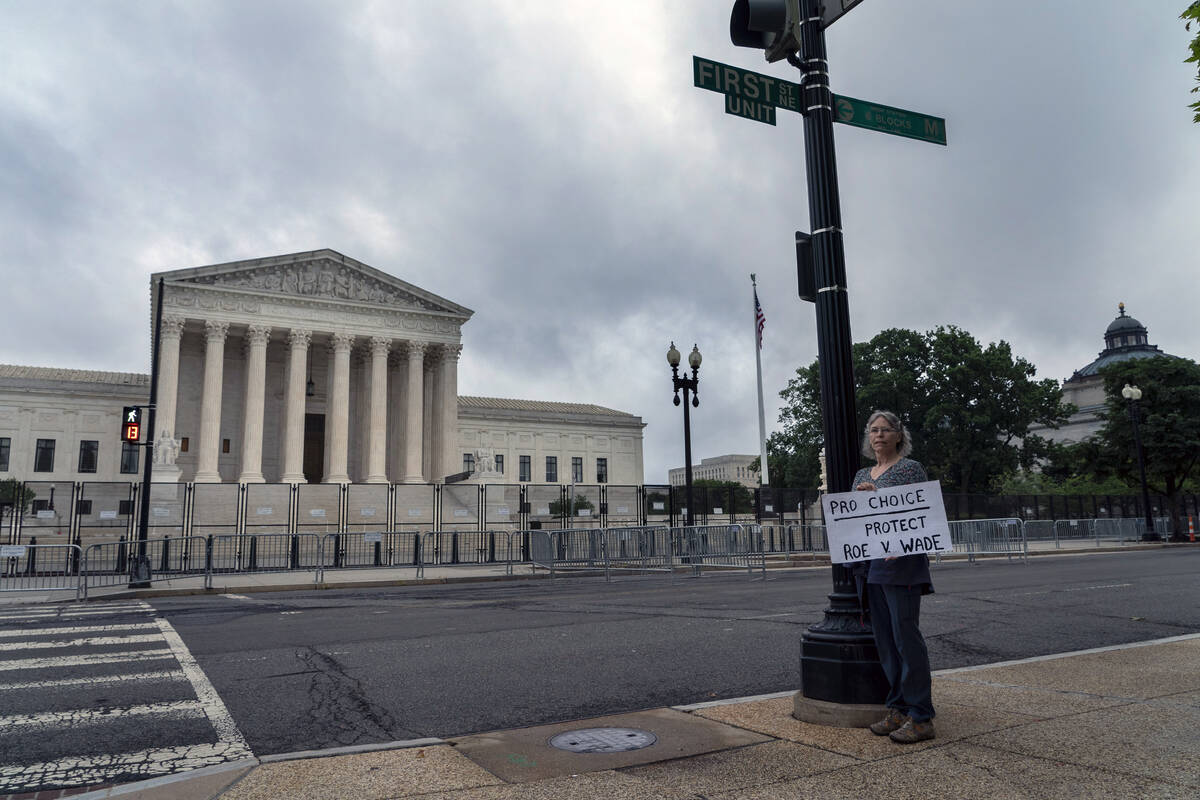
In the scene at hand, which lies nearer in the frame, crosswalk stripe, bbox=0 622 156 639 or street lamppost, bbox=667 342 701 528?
crosswalk stripe, bbox=0 622 156 639

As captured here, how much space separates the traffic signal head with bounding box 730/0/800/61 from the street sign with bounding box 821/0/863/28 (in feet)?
0.64

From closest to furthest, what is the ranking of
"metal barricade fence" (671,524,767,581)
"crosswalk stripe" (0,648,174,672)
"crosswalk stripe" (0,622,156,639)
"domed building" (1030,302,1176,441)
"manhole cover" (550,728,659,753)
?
"manhole cover" (550,728,659,753) < "crosswalk stripe" (0,648,174,672) < "crosswalk stripe" (0,622,156,639) < "metal barricade fence" (671,524,767,581) < "domed building" (1030,302,1176,441)

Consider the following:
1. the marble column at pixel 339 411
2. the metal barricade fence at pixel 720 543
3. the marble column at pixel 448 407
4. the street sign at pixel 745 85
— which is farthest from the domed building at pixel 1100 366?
the street sign at pixel 745 85

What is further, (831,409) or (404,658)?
(404,658)

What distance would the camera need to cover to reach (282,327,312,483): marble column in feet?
182

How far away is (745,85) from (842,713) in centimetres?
460

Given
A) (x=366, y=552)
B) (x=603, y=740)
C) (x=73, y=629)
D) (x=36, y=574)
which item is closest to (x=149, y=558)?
(x=36, y=574)

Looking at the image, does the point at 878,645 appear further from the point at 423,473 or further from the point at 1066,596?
the point at 423,473

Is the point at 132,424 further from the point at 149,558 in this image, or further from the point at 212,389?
the point at 212,389

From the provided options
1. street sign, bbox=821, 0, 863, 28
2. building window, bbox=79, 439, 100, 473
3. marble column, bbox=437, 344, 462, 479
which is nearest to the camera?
street sign, bbox=821, 0, 863, 28

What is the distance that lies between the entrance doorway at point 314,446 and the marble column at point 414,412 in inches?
328

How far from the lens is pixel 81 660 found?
8.59m

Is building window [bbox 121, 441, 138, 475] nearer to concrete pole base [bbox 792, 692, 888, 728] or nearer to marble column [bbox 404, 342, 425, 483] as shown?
marble column [bbox 404, 342, 425, 483]

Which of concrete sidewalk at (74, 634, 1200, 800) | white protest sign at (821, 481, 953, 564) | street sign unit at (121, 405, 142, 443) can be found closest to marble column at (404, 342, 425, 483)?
street sign unit at (121, 405, 142, 443)
